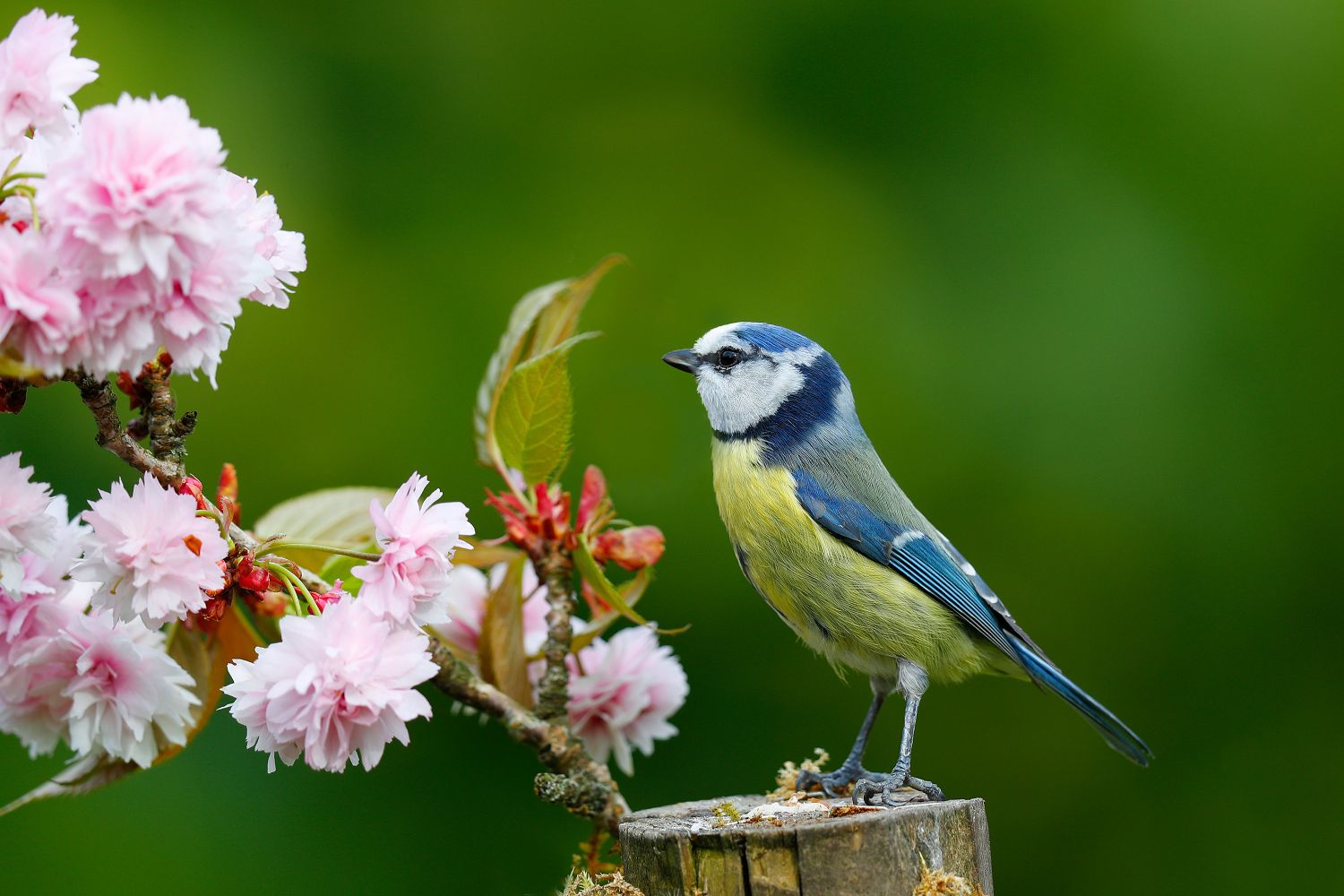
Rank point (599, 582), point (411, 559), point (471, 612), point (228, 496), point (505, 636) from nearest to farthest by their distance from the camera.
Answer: point (411, 559) < point (228, 496) < point (599, 582) < point (505, 636) < point (471, 612)

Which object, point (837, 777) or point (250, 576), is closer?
point (250, 576)

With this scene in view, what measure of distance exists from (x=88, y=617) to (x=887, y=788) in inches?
38.6

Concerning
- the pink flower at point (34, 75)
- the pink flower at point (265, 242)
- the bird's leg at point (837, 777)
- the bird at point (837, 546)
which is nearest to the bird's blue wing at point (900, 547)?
the bird at point (837, 546)

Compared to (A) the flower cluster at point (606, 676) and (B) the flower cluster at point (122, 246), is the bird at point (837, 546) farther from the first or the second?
(B) the flower cluster at point (122, 246)

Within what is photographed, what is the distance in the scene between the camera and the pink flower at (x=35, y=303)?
1.05 meters

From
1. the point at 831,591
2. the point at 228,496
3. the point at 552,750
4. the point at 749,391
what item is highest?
the point at 749,391

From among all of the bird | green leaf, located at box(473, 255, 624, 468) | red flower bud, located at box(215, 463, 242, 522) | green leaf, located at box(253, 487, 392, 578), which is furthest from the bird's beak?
red flower bud, located at box(215, 463, 242, 522)

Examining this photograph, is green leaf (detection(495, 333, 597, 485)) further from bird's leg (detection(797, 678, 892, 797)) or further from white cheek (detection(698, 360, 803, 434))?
bird's leg (detection(797, 678, 892, 797))

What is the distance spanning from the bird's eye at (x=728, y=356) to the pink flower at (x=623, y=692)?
0.45m

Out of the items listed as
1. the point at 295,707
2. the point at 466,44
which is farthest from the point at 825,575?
the point at 466,44

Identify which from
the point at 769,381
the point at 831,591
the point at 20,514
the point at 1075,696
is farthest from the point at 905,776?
the point at 20,514

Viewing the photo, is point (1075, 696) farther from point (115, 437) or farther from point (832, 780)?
point (115, 437)

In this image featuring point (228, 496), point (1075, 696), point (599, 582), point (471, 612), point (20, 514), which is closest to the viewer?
point (20, 514)

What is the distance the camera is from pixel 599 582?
1.63 metres
